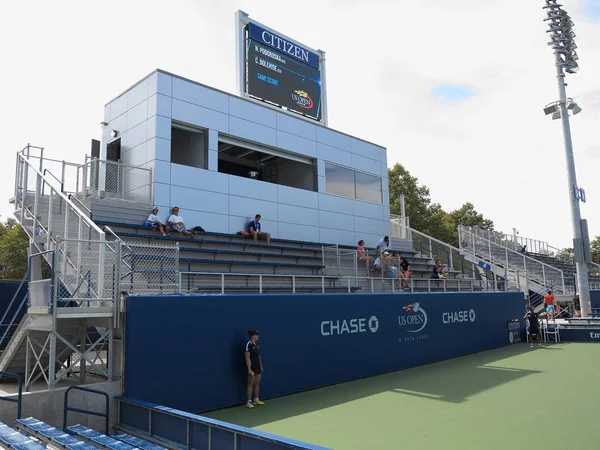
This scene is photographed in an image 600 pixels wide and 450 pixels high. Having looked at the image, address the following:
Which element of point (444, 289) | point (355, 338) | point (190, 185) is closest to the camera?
point (355, 338)

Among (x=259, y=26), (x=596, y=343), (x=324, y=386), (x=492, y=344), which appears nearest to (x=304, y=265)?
(x=324, y=386)

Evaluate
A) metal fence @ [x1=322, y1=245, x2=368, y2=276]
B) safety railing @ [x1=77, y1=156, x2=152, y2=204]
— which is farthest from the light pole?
safety railing @ [x1=77, y1=156, x2=152, y2=204]

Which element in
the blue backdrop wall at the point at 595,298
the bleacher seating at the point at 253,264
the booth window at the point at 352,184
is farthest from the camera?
the blue backdrop wall at the point at 595,298

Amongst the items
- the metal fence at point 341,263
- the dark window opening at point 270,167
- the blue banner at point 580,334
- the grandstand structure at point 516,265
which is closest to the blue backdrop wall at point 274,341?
the metal fence at point 341,263

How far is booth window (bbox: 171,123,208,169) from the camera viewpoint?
16.9 m

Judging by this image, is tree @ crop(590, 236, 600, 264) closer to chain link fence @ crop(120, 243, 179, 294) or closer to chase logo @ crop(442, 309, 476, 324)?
chase logo @ crop(442, 309, 476, 324)

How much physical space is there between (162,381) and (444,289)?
11341 mm

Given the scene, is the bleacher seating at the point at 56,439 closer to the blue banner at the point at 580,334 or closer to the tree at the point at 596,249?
the blue banner at the point at 580,334

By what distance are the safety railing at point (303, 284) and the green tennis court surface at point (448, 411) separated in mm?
2295

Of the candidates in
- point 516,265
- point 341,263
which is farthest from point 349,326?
point 516,265

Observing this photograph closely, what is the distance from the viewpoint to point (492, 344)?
62.6 ft

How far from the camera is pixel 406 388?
11453 millimetres

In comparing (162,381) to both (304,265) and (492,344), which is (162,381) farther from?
(492,344)

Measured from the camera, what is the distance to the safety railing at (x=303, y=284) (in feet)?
38.9
